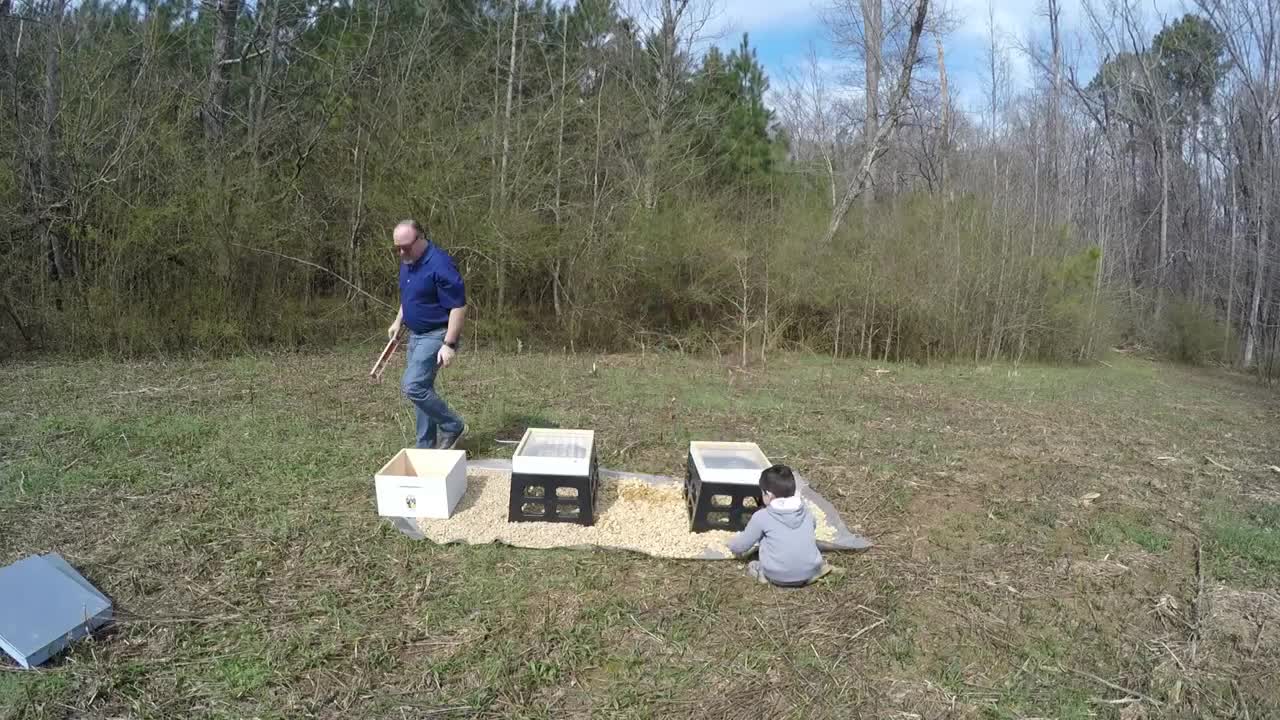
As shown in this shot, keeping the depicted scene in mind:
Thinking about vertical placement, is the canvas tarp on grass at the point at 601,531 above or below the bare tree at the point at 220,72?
below

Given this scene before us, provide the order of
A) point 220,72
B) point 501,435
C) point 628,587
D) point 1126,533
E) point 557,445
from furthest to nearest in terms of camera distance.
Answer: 1. point 220,72
2. point 501,435
3. point 557,445
4. point 1126,533
5. point 628,587

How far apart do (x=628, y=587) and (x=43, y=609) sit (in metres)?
2.21

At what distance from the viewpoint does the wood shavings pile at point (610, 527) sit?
3906 millimetres

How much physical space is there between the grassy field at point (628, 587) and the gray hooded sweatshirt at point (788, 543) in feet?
0.38

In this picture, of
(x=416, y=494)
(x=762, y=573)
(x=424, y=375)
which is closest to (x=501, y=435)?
(x=424, y=375)

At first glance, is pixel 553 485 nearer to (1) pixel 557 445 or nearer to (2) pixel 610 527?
(2) pixel 610 527

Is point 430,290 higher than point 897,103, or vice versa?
point 897,103

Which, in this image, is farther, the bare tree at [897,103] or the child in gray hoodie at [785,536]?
the bare tree at [897,103]

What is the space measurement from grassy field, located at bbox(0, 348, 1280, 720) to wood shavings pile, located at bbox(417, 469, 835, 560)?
7.6 inches

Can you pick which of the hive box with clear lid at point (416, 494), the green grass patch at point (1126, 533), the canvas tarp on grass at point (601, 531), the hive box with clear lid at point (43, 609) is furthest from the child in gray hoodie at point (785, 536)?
the hive box with clear lid at point (43, 609)

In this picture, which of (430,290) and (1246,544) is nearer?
(1246,544)

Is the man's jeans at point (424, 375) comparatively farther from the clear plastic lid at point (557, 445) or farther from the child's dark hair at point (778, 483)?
the child's dark hair at point (778, 483)

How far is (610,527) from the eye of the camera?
13.8 ft

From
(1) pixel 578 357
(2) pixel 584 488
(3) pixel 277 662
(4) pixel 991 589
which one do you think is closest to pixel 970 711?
(4) pixel 991 589
